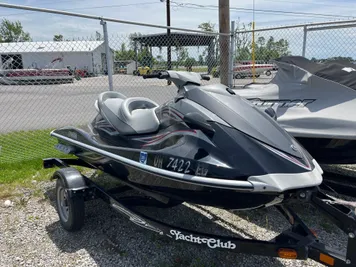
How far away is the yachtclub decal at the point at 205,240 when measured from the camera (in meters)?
2.17

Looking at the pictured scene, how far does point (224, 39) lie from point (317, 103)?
393 centimetres

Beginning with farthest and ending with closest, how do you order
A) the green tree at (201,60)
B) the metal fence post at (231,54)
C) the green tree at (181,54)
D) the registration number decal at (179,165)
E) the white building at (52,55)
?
the green tree at (201,60), the metal fence post at (231,54), the green tree at (181,54), the white building at (52,55), the registration number decal at (179,165)

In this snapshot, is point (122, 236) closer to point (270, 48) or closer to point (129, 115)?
point (129, 115)

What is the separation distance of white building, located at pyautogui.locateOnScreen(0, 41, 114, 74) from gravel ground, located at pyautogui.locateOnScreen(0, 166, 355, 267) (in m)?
2.58

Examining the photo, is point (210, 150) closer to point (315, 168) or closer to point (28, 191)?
point (315, 168)

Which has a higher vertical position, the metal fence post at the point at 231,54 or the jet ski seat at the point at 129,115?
the metal fence post at the point at 231,54

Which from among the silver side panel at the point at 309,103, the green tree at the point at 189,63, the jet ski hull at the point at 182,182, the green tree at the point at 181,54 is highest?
the green tree at the point at 181,54

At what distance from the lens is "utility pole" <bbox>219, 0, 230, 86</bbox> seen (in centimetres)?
696

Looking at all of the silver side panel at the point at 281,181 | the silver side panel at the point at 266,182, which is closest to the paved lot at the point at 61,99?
the silver side panel at the point at 266,182

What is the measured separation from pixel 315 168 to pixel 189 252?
1.31 metres

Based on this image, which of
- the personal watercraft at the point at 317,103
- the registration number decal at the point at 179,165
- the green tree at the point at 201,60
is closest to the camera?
the registration number decal at the point at 179,165

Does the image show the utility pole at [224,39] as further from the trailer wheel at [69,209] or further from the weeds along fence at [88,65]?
the trailer wheel at [69,209]

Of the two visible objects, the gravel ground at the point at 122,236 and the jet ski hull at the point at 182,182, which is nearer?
the jet ski hull at the point at 182,182

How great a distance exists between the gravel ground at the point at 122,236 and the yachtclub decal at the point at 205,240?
1.43 feet
